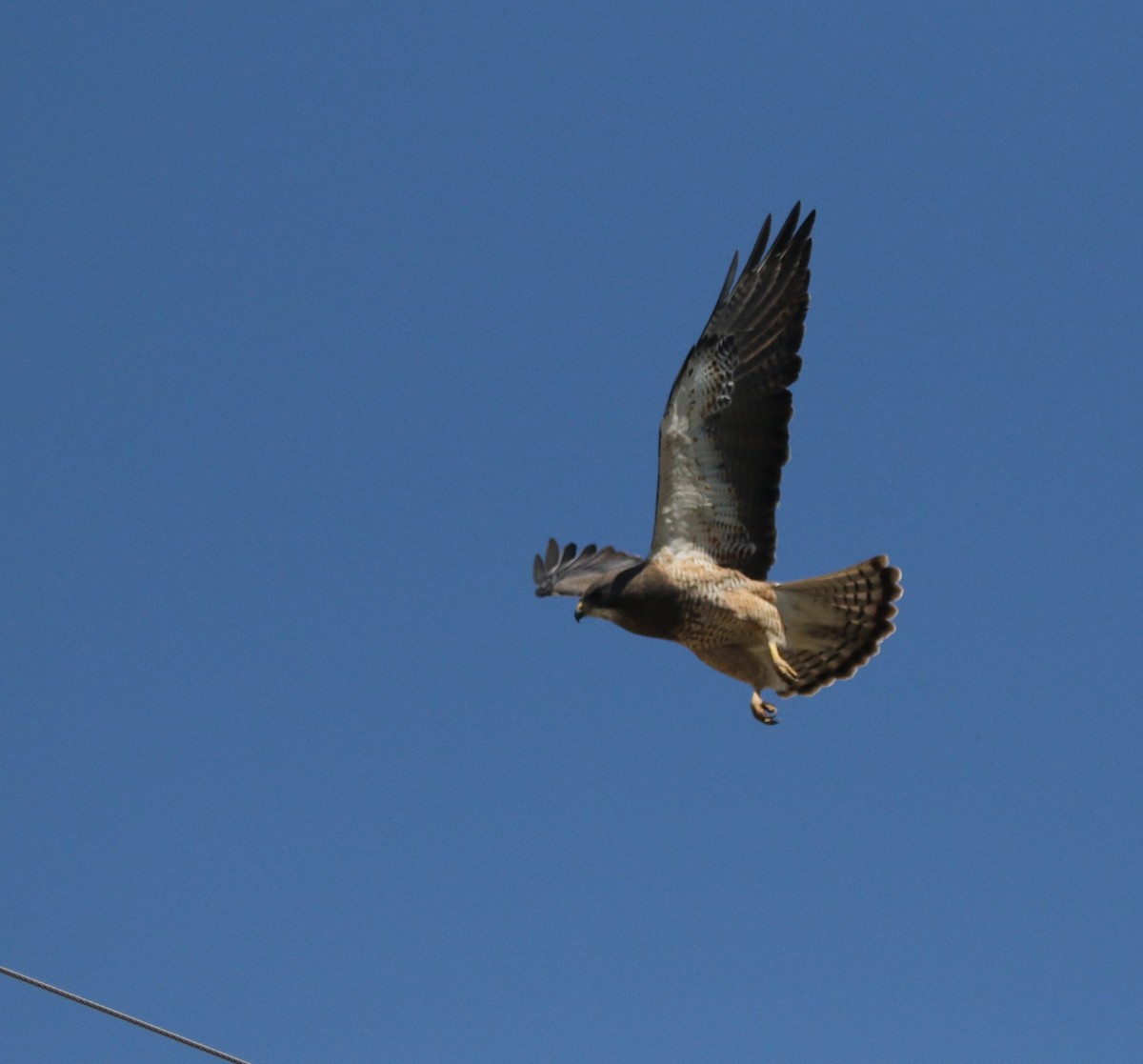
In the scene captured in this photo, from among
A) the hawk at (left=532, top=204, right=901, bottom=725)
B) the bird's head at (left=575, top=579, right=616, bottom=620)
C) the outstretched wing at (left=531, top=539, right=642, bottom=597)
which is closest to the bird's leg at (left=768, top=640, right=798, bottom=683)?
the hawk at (left=532, top=204, right=901, bottom=725)

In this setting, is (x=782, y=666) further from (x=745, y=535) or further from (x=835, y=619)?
(x=745, y=535)

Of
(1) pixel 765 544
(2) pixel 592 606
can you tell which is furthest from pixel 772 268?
(2) pixel 592 606

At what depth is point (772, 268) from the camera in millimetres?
8641

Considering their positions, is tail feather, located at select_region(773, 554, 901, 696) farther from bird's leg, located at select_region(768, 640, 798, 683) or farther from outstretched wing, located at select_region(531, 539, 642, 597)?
outstretched wing, located at select_region(531, 539, 642, 597)

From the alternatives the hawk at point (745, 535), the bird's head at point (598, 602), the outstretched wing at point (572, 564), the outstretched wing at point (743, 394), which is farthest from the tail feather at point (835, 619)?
the outstretched wing at point (572, 564)

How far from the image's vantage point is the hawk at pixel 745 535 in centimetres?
859

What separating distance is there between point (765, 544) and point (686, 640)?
733 millimetres

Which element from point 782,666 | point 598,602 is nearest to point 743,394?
point 598,602

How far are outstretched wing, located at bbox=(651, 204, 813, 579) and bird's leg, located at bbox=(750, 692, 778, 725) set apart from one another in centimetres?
109

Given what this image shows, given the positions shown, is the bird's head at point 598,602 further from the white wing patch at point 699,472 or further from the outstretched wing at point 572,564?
the outstretched wing at point 572,564

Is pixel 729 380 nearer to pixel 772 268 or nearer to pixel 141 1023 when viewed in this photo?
pixel 772 268

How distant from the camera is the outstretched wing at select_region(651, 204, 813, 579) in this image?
8.58m

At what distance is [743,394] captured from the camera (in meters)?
8.58

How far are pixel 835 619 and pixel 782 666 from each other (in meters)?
0.47
